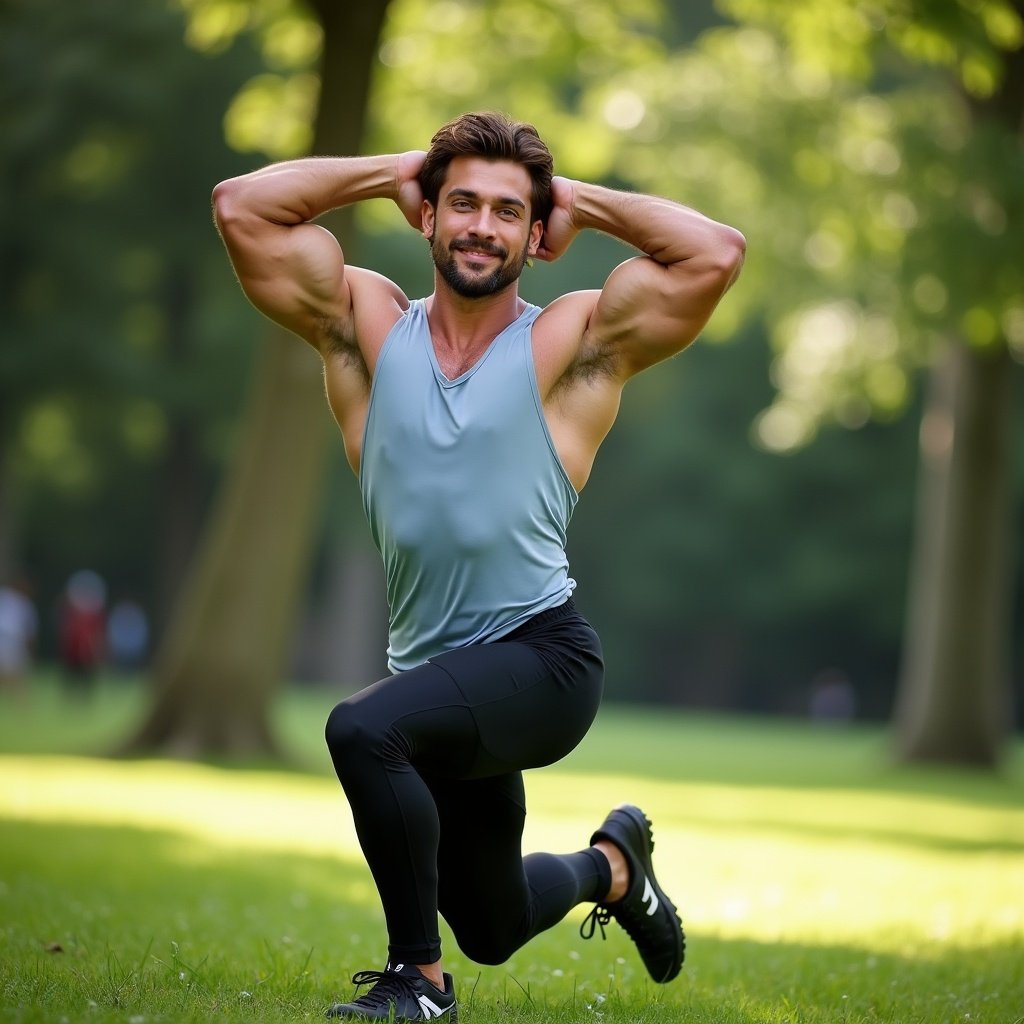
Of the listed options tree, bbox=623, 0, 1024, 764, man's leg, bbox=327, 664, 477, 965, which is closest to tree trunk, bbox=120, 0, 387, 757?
tree, bbox=623, 0, 1024, 764

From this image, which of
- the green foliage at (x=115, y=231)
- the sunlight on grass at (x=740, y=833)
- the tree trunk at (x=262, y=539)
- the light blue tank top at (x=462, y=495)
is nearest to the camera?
the light blue tank top at (x=462, y=495)

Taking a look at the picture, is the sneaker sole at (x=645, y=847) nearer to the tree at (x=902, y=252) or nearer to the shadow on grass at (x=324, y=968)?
the shadow on grass at (x=324, y=968)

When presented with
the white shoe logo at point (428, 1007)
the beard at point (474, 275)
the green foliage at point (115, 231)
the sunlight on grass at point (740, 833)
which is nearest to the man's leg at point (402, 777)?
the white shoe logo at point (428, 1007)

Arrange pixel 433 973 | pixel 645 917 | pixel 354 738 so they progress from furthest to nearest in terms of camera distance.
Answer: pixel 645 917 < pixel 433 973 < pixel 354 738

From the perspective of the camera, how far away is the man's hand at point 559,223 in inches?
206

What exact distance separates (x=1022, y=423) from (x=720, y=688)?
1423 centimetres

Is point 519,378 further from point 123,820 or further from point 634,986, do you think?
point 123,820

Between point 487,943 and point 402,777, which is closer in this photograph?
point 402,777

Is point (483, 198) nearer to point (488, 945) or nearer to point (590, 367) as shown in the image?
point (590, 367)

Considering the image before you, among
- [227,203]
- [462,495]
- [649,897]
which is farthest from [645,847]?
[227,203]

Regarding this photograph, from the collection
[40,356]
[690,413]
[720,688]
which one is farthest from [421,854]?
[720,688]

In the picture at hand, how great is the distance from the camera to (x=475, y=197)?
511 cm

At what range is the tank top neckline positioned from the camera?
501cm

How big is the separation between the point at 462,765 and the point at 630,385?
144 feet
